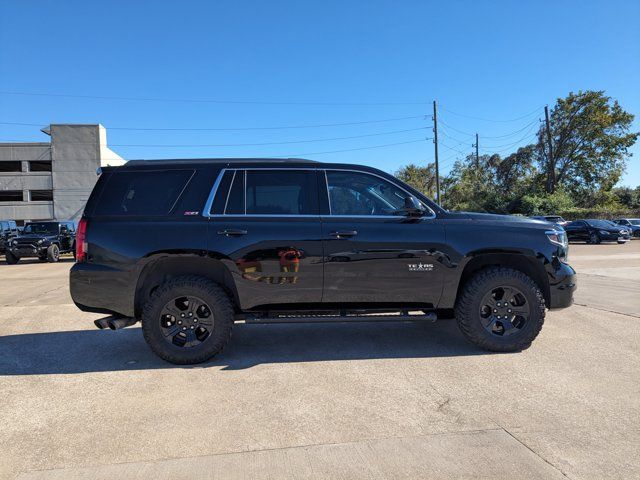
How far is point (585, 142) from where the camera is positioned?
43562mm

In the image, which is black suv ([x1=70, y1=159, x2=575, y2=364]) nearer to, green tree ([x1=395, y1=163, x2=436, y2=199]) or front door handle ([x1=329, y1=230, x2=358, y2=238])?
front door handle ([x1=329, y1=230, x2=358, y2=238])

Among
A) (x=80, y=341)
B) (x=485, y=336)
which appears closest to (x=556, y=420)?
(x=485, y=336)

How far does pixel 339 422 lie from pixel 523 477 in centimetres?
124

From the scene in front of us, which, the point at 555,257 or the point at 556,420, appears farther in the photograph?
the point at 555,257

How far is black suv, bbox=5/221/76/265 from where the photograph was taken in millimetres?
19500

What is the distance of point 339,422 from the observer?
3.35m

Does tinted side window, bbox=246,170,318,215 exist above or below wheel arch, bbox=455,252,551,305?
above

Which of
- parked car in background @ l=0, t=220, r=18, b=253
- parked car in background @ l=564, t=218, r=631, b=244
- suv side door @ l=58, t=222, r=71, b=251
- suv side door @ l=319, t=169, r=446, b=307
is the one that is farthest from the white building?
suv side door @ l=319, t=169, r=446, b=307

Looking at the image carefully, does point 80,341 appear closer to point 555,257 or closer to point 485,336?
point 485,336

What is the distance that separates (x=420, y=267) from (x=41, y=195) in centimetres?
4752

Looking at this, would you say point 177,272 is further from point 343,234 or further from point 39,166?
point 39,166

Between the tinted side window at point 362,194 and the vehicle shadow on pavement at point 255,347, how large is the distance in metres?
1.53

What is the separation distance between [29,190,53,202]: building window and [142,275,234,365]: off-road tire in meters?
45.1

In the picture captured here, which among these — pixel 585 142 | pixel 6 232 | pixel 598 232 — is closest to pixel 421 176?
pixel 585 142
